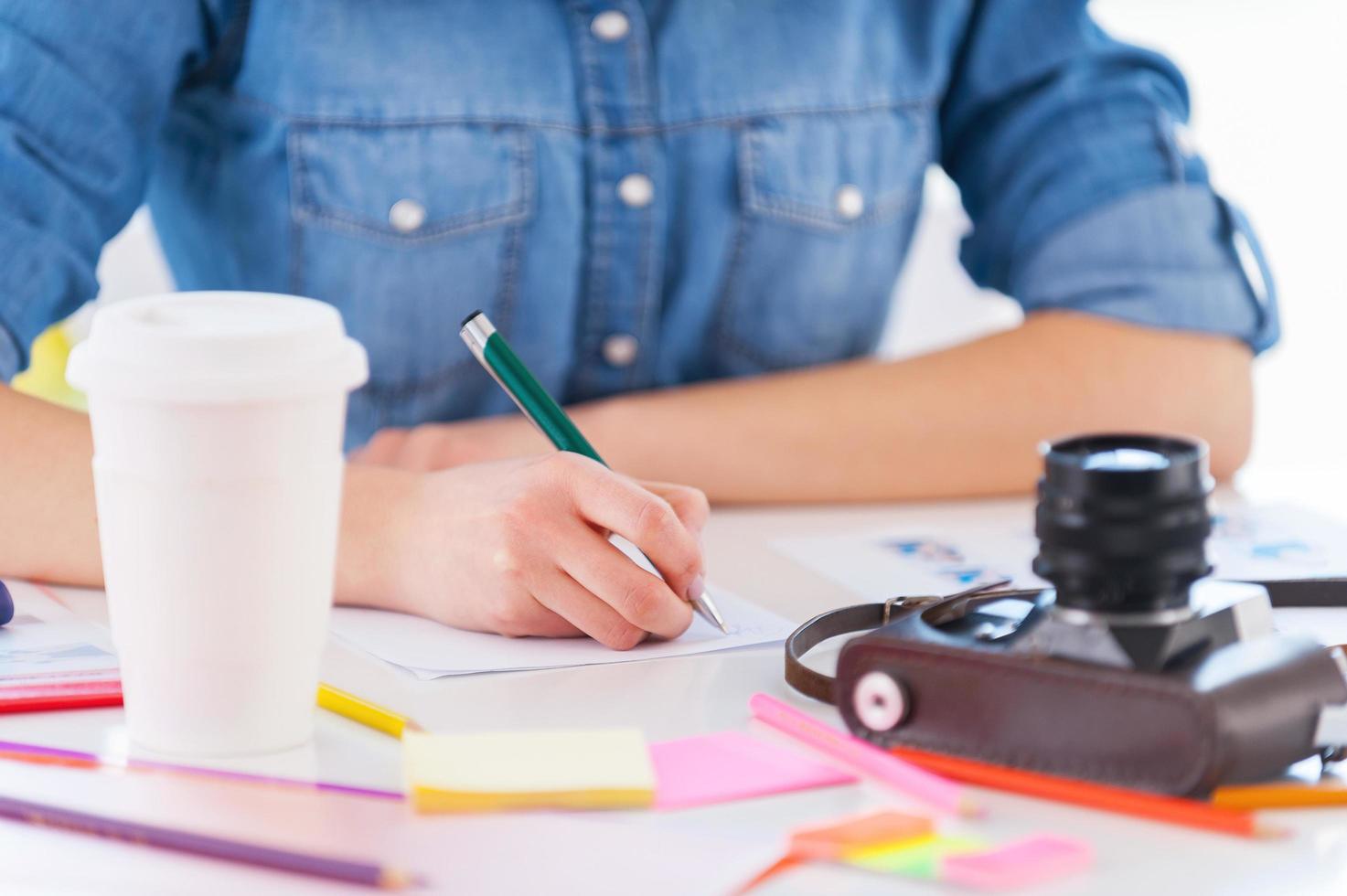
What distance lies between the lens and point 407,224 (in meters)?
1.19

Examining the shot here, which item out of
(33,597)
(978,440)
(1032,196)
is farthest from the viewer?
(1032,196)

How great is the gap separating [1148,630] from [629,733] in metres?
0.20

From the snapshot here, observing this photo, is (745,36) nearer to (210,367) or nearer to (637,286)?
(637,286)

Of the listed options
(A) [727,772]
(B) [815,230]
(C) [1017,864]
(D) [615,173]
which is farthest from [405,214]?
(C) [1017,864]

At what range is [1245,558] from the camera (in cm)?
95

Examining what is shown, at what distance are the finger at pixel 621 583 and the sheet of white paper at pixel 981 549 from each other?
150 mm

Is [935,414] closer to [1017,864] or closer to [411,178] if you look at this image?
[411,178]

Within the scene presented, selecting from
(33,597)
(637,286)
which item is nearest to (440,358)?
(637,286)

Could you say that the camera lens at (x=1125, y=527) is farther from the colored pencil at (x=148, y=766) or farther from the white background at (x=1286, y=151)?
the white background at (x=1286, y=151)

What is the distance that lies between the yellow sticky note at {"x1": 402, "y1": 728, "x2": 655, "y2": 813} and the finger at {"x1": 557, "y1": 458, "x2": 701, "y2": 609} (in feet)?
0.46

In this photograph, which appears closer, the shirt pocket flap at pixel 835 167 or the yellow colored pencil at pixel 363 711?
the yellow colored pencil at pixel 363 711

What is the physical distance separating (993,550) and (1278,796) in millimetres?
420

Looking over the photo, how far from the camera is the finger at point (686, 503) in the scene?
81cm

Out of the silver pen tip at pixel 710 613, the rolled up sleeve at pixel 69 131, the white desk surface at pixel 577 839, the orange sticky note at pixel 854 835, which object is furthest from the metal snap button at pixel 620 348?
the orange sticky note at pixel 854 835
